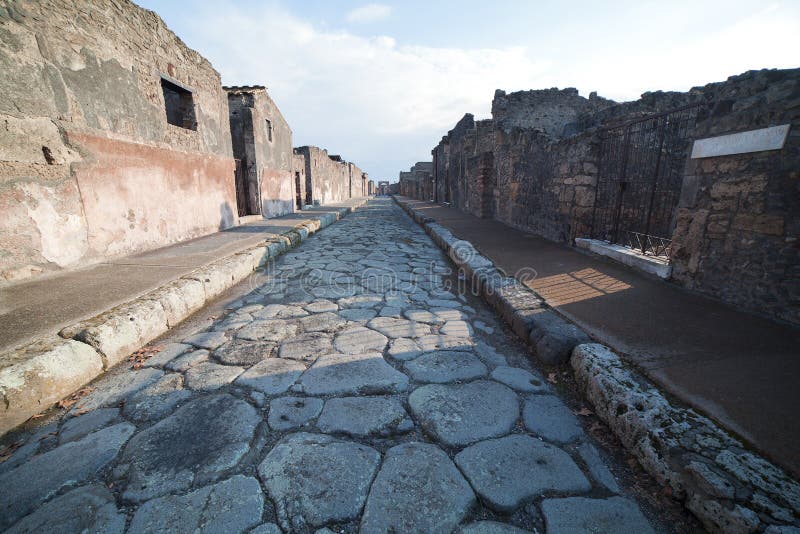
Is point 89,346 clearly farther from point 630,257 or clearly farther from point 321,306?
point 630,257

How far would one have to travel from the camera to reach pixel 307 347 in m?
2.54

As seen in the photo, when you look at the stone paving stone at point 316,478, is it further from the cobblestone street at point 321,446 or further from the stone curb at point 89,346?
the stone curb at point 89,346

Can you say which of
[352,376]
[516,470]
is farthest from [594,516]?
[352,376]

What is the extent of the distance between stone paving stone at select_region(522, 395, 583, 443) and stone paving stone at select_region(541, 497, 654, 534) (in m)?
0.35

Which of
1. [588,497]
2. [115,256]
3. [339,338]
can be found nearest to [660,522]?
[588,497]

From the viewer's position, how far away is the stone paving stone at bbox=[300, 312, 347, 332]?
2875 millimetres

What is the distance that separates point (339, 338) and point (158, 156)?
449 centimetres

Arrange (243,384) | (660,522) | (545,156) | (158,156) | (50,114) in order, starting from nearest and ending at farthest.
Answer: (660,522) → (243,384) → (50,114) → (158,156) → (545,156)

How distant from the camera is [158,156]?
16.4ft

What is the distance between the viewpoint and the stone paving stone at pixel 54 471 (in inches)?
50.3

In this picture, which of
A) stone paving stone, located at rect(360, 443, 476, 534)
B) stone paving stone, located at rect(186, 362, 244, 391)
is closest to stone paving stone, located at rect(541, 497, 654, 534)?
stone paving stone, located at rect(360, 443, 476, 534)

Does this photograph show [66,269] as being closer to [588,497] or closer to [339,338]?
[339,338]

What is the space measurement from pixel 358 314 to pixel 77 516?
2.16 meters

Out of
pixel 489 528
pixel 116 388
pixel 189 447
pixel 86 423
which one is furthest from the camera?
pixel 116 388
